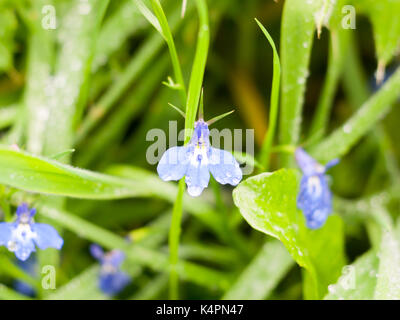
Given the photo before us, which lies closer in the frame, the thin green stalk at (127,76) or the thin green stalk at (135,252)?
the thin green stalk at (135,252)

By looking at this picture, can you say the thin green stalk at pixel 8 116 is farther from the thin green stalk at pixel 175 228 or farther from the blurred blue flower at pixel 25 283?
the thin green stalk at pixel 175 228

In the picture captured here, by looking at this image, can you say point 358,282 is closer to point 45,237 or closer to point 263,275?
point 263,275

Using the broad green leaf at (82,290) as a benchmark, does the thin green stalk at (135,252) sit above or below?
above

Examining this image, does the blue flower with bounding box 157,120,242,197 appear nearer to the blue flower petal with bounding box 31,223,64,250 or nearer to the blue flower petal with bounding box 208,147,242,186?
the blue flower petal with bounding box 208,147,242,186

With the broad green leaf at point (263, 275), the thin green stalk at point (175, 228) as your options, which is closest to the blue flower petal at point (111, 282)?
the thin green stalk at point (175, 228)

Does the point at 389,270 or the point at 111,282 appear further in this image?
the point at 111,282

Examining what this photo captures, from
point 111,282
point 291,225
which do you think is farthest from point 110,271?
point 291,225

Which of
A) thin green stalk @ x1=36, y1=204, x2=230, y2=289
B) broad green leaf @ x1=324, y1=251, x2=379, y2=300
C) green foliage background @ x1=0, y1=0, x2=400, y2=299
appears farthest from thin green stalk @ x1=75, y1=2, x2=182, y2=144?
broad green leaf @ x1=324, y1=251, x2=379, y2=300
